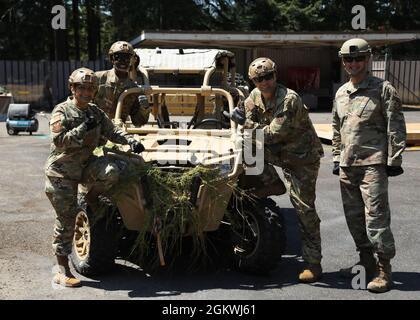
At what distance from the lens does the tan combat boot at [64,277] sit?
4.76 metres

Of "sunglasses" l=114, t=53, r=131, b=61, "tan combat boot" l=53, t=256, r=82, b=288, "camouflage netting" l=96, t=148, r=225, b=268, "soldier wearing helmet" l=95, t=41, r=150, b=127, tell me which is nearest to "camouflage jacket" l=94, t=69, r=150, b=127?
"soldier wearing helmet" l=95, t=41, r=150, b=127

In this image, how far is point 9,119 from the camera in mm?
15281

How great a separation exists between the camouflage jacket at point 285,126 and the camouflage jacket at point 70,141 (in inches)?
51.9

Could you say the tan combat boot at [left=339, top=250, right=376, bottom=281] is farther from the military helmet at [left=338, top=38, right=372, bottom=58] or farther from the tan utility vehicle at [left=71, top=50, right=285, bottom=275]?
the military helmet at [left=338, top=38, right=372, bottom=58]

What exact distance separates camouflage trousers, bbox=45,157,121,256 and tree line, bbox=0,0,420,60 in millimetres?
24846

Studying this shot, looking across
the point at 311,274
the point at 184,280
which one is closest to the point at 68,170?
the point at 184,280

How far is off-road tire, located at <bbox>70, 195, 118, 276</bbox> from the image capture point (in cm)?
491

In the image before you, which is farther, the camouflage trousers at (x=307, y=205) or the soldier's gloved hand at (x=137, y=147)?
the camouflage trousers at (x=307, y=205)

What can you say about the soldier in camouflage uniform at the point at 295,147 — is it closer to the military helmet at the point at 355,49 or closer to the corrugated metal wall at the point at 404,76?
the military helmet at the point at 355,49

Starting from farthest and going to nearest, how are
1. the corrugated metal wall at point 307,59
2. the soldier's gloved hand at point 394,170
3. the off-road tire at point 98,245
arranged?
the corrugated metal wall at point 307,59 → the off-road tire at point 98,245 → the soldier's gloved hand at point 394,170

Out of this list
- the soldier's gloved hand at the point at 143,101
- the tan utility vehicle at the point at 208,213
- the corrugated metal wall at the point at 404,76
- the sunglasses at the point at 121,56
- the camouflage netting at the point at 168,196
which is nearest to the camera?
the camouflage netting at the point at 168,196

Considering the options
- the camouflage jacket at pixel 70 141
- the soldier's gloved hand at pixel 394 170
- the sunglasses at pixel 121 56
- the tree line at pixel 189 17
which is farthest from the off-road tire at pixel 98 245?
the tree line at pixel 189 17

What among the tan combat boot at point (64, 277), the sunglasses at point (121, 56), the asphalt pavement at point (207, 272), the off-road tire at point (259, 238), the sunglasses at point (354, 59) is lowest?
the asphalt pavement at point (207, 272)
